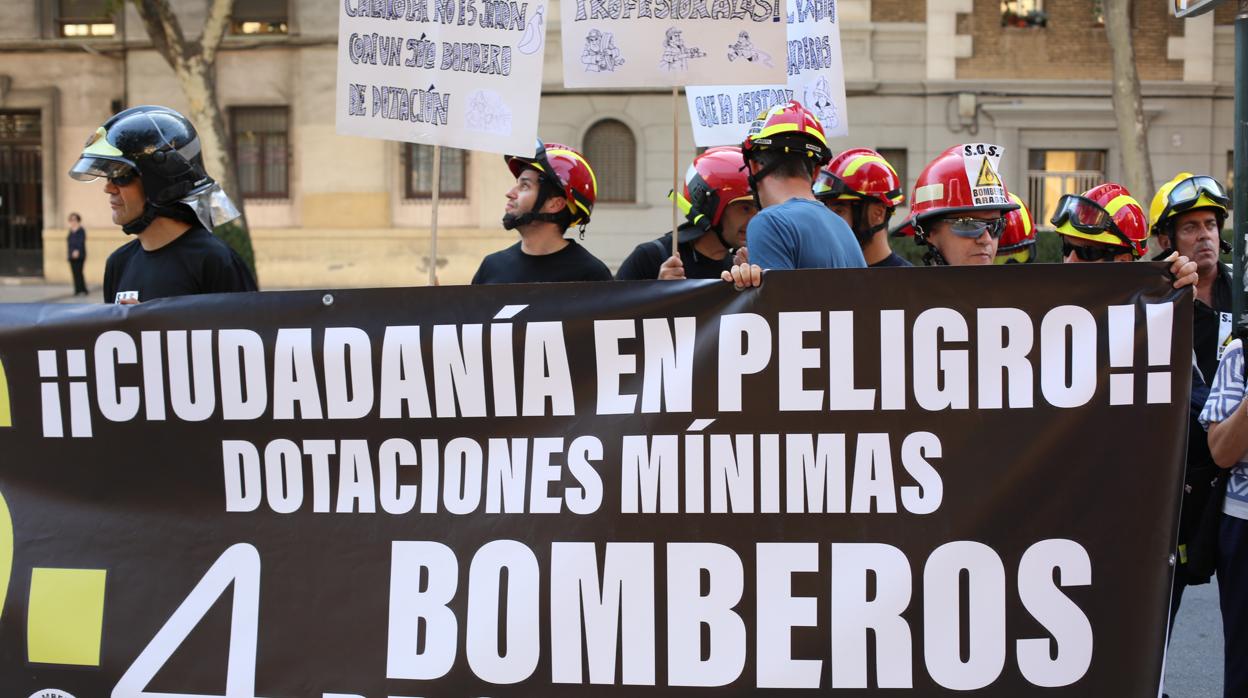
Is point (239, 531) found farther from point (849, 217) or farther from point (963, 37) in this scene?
point (963, 37)

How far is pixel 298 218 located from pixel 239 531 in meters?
20.4

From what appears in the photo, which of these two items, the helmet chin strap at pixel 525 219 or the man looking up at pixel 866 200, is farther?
the man looking up at pixel 866 200

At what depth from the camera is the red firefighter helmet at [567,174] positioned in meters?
5.35

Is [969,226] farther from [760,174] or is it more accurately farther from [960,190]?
[760,174]

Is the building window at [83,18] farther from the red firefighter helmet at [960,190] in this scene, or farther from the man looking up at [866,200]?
the red firefighter helmet at [960,190]

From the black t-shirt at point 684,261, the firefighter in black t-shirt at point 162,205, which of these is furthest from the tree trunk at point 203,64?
the firefighter in black t-shirt at point 162,205

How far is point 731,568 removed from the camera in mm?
3475

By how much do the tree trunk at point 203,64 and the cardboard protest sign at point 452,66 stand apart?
1403 cm

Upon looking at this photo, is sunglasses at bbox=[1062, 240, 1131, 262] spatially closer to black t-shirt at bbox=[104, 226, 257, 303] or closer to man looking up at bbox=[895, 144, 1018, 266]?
man looking up at bbox=[895, 144, 1018, 266]

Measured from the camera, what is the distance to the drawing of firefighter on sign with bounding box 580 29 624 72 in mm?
4453

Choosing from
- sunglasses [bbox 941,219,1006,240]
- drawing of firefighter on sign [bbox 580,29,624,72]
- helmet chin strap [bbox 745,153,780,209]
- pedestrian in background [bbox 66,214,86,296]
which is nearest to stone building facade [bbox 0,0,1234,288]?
pedestrian in background [bbox 66,214,86,296]

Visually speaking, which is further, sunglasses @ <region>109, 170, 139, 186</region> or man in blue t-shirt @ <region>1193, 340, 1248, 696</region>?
sunglasses @ <region>109, 170, 139, 186</region>

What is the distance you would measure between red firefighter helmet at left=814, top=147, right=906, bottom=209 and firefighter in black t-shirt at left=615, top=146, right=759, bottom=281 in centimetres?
34

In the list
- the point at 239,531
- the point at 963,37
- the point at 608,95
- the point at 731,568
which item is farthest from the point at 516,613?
the point at 963,37
